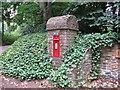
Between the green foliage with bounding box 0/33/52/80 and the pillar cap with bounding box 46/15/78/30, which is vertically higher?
the pillar cap with bounding box 46/15/78/30

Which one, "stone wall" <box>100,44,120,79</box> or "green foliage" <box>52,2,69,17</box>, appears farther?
"green foliage" <box>52,2,69,17</box>

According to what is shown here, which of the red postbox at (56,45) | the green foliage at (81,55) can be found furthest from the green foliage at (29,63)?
the green foliage at (81,55)

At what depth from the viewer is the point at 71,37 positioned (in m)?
4.76

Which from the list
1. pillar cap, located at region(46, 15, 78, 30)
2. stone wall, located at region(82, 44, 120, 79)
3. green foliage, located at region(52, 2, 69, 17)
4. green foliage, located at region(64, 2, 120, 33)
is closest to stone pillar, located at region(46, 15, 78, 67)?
pillar cap, located at region(46, 15, 78, 30)

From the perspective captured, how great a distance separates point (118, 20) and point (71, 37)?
1934mm

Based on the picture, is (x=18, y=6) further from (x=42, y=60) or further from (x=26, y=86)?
(x=26, y=86)

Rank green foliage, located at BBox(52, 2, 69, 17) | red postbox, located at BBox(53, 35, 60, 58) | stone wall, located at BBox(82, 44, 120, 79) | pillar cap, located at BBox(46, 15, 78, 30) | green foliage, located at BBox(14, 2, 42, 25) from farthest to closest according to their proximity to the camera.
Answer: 1. green foliage, located at BBox(52, 2, 69, 17)
2. green foliage, located at BBox(14, 2, 42, 25)
3. red postbox, located at BBox(53, 35, 60, 58)
4. pillar cap, located at BBox(46, 15, 78, 30)
5. stone wall, located at BBox(82, 44, 120, 79)

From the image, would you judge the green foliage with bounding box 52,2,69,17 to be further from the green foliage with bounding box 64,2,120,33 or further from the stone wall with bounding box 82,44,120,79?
the stone wall with bounding box 82,44,120,79

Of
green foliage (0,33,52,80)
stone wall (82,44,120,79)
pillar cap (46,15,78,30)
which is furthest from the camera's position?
green foliage (0,33,52,80)

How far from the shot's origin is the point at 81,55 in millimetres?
4191

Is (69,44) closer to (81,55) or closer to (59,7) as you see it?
(81,55)

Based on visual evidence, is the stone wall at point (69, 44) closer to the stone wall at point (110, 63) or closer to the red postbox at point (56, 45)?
the stone wall at point (110, 63)

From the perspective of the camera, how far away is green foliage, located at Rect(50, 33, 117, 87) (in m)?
3.92

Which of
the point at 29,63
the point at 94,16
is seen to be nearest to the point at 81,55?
the point at 29,63
